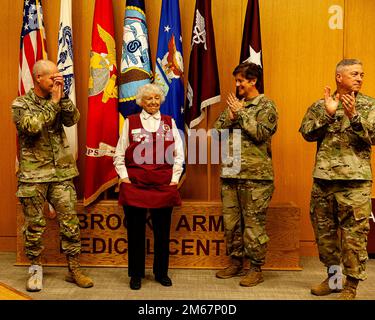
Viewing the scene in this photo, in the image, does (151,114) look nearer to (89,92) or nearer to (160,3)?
(89,92)

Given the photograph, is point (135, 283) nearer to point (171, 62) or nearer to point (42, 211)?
point (42, 211)

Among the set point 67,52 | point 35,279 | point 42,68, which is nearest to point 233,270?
point 35,279

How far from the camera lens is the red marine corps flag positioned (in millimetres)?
4066

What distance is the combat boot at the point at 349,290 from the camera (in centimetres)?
325

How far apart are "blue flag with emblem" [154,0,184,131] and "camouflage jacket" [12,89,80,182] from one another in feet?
2.81

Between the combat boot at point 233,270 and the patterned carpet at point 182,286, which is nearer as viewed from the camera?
the patterned carpet at point 182,286

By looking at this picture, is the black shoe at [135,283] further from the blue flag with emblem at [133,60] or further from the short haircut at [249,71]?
the short haircut at [249,71]

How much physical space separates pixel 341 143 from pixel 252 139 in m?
0.64

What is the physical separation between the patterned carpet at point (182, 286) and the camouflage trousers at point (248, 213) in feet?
0.88

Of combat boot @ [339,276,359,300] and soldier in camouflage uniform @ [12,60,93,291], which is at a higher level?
soldier in camouflage uniform @ [12,60,93,291]

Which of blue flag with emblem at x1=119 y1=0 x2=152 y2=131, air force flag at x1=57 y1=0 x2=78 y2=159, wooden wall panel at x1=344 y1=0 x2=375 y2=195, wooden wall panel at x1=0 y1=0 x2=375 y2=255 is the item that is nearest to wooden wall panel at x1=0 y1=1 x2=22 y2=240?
wooden wall panel at x1=0 y1=0 x2=375 y2=255

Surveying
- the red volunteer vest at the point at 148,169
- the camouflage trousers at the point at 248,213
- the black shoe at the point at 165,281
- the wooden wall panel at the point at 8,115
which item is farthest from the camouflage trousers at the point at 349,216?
the wooden wall panel at the point at 8,115

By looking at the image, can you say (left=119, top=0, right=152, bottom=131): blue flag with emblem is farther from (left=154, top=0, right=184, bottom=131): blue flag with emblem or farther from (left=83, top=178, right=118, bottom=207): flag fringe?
(left=83, top=178, right=118, bottom=207): flag fringe

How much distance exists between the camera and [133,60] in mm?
4055
